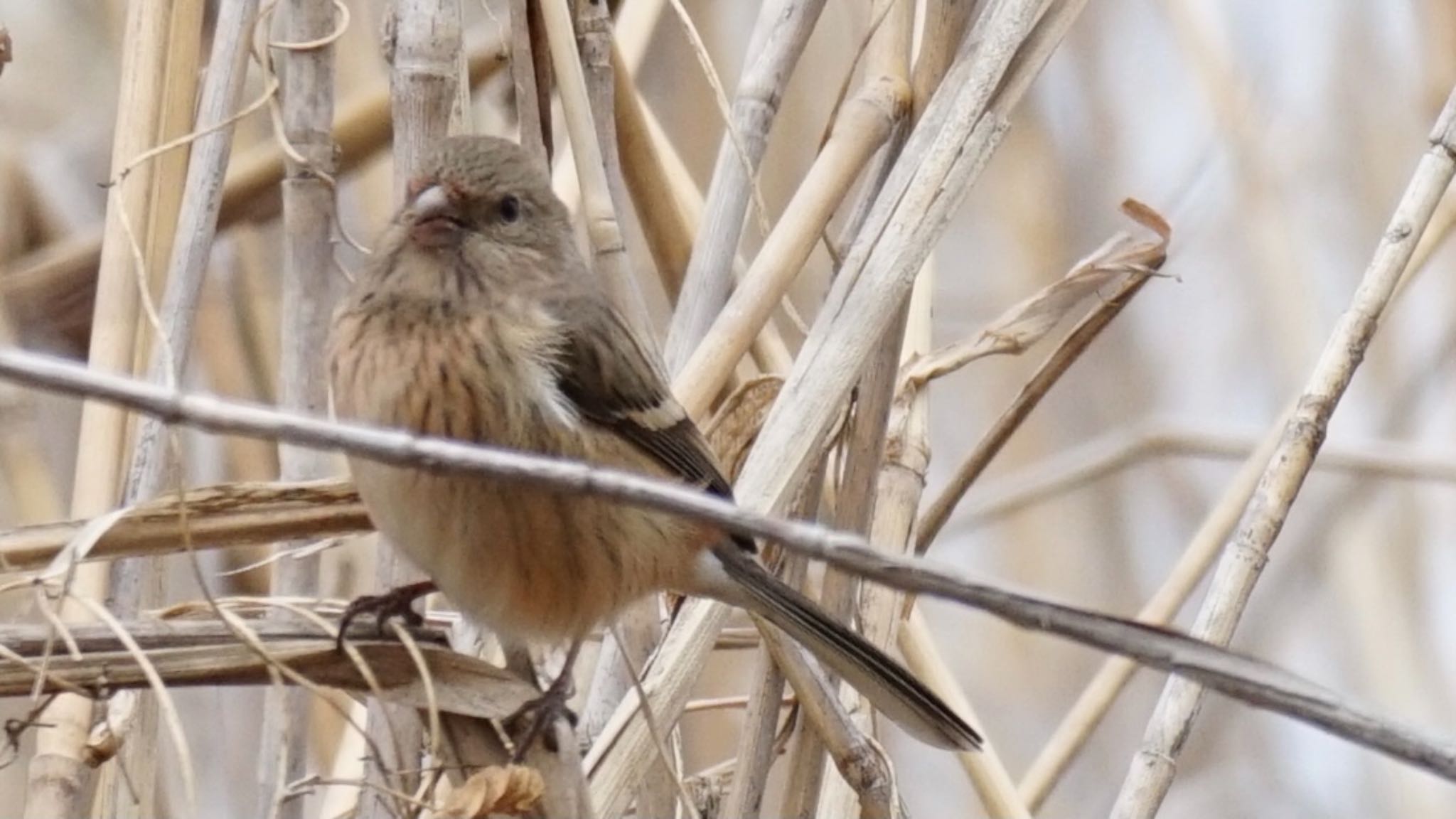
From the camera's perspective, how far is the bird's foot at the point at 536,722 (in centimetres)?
145

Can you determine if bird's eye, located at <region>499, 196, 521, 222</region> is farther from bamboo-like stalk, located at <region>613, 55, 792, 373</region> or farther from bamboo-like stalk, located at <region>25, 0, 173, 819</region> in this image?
bamboo-like stalk, located at <region>25, 0, 173, 819</region>

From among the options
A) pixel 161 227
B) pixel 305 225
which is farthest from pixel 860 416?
pixel 161 227

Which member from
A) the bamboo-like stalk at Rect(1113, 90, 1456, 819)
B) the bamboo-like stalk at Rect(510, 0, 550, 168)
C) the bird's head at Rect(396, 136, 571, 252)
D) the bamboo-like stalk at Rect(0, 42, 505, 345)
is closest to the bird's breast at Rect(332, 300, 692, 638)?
the bird's head at Rect(396, 136, 571, 252)

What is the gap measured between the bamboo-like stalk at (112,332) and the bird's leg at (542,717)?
412 millimetres

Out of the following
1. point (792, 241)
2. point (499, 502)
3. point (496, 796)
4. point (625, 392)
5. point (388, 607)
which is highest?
point (792, 241)

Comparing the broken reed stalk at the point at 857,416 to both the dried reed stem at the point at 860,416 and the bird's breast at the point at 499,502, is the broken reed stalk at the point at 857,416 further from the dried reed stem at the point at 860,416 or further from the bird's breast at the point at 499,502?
the bird's breast at the point at 499,502

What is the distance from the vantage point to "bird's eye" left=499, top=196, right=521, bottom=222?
189 centimetres

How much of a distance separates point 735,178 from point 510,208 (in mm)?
248

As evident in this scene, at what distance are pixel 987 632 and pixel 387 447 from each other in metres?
2.70

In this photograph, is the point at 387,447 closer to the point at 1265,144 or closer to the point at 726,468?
the point at 726,468

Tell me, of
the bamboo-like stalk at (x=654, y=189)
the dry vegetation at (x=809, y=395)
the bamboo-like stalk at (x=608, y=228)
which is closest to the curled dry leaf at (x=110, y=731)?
the dry vegetation at (x=809, y=395)

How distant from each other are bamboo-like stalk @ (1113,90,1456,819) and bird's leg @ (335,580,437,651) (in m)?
0.73

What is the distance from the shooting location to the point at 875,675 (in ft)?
5.74

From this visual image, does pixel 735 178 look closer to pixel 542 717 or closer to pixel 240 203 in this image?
pixel 542 717
